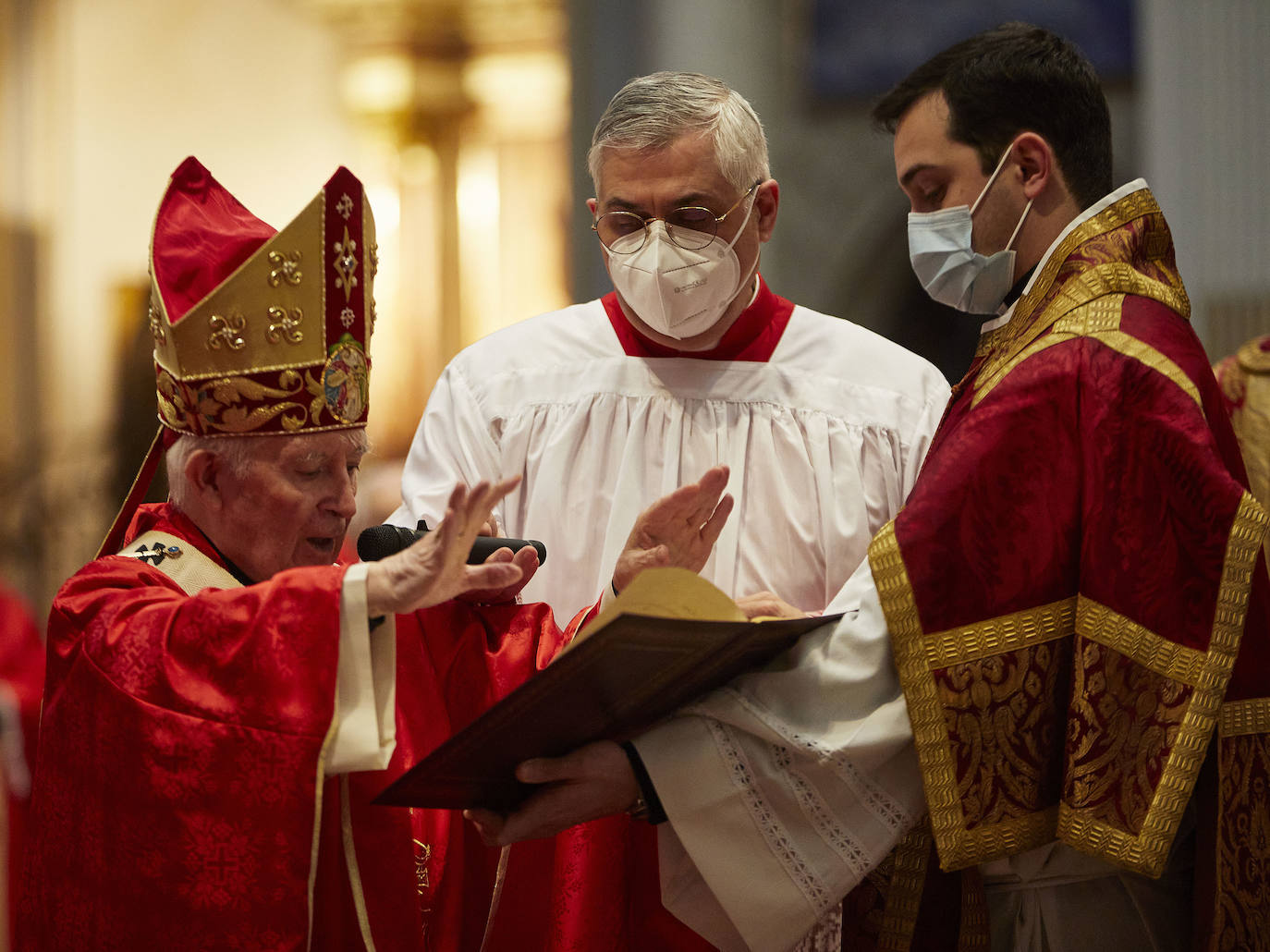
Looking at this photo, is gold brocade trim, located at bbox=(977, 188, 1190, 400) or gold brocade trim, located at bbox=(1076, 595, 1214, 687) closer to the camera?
gold brocade trim, located at bbox=(1076, 595, 1214, 687)

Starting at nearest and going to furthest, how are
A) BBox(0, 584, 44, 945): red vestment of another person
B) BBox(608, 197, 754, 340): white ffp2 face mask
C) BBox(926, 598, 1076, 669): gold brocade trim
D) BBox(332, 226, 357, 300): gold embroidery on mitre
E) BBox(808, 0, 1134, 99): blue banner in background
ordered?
1. BBox(926, 598, 1076, 669): gold brocade trim
2. BBox(332, 226, 357, 300): gold embroidery on mitre
3. BBox(608, 197, 754, 340): white ffp2 face mask
4. BBox(0, 584, 44, 945): red vestment of another person
5. BBox(808, 0, 1134, 99): blue banner in background

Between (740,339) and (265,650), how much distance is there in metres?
1.39

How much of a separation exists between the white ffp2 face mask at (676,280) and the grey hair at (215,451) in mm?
673

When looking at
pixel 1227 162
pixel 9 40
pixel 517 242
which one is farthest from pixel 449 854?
pixel 9 40

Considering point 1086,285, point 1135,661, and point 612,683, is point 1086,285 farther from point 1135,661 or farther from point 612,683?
point 612,683

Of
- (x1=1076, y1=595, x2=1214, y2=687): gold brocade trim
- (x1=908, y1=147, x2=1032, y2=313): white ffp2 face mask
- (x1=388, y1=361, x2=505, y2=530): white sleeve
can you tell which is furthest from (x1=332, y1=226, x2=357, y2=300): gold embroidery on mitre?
(x1=1076, y1=595, x2=1214, y2=687): gold brocade trim

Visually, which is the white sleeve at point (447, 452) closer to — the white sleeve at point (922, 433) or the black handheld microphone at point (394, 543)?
the black handheld microphone at point (394, 543)

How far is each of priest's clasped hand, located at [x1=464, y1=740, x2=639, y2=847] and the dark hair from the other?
1.25m

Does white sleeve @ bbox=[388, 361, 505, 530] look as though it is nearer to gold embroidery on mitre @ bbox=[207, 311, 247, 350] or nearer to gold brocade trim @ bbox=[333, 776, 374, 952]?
gold embroidery on mitre @ bbox=[207, 311, 247, 350]

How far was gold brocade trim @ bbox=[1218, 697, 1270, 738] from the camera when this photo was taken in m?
2.22

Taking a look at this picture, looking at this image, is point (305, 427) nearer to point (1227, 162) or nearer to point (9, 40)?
point (1227, 162)

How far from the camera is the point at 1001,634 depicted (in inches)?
87.1

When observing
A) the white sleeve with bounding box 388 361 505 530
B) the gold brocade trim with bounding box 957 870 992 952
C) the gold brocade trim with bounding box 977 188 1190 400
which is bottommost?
the gold brocade trim with bounding box 957 870 992 952

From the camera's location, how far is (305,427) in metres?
2.46
